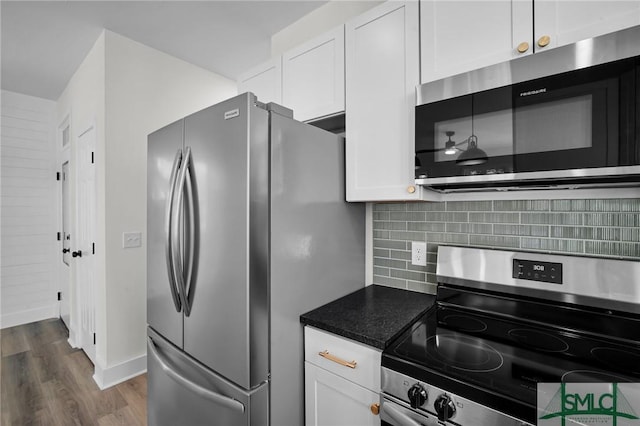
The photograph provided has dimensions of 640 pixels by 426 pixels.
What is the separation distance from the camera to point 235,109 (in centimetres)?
116

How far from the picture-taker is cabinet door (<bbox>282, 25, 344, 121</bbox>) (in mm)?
1603

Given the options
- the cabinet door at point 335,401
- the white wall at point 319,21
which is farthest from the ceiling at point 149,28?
the cabinet door at point 335,401

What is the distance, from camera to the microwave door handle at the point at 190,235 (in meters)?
1.32

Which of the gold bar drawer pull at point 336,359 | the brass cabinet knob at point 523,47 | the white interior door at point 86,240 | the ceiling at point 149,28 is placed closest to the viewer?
the brass cabinet knob at point 523,47

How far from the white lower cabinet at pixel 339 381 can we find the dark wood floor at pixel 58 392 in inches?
58.8

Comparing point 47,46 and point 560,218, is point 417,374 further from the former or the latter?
point 47,46

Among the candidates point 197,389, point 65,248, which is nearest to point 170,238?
point 197,389

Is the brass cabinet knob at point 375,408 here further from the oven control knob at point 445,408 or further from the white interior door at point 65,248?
the white interior door at point 65,248

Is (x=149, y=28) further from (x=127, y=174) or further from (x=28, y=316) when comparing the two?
(x=28, y=316)

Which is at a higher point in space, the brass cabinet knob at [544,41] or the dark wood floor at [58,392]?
the brass cabinet knob at [544,41]

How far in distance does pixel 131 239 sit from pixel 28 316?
8.61ft

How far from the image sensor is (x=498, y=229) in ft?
4.66

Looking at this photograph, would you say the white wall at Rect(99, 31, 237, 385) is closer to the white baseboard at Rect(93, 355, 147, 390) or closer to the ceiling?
the white baseboard at Rect(93, 355, 147, 390)

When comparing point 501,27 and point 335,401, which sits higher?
point 501,27
